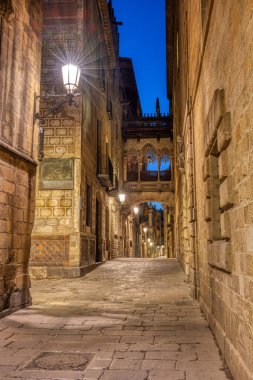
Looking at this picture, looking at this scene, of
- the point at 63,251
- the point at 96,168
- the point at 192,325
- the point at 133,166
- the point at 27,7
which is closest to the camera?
the point at 192,325

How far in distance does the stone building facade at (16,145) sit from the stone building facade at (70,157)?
5.25 m

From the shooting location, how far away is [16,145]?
6.60 metres

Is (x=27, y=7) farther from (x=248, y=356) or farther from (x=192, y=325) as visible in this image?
(x=248, y=356)

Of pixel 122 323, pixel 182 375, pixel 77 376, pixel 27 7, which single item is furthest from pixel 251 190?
pixel 27 7

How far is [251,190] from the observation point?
2.59m

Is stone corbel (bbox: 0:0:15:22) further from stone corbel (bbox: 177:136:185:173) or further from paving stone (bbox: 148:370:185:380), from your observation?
stone corbel (bbox: 177:136:185:173)

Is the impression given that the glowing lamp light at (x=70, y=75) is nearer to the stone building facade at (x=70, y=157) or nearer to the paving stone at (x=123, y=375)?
the stone building facade at (x=70, y=157)

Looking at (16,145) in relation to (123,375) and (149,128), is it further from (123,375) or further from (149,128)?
(149,128)

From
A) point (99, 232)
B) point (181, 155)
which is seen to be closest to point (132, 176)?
point (99, 232)

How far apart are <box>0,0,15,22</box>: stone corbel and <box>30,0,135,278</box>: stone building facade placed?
22.4ft

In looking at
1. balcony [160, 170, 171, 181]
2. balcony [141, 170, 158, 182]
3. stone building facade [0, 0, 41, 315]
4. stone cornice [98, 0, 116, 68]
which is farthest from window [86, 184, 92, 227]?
balcony [160, 170, 171, 181]

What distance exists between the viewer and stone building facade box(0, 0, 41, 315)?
6094mm

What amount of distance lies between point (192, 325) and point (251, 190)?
3.34m

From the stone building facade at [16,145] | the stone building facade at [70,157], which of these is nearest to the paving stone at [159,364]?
the stone building facade at [16,145]
